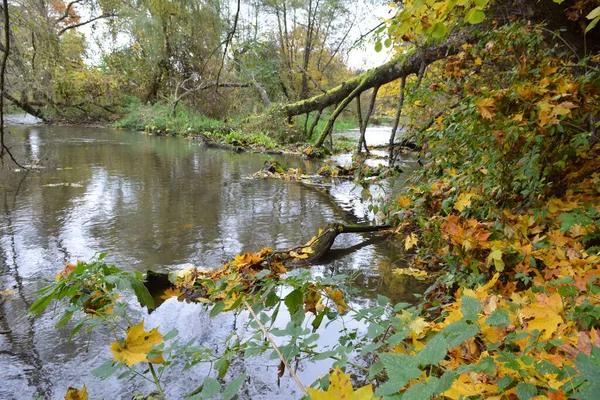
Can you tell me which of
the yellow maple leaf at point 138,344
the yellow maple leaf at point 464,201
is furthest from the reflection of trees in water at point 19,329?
the yellow maple leaf at point 464,201

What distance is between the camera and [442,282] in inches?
84.9

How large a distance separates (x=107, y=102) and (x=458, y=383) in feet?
72.1

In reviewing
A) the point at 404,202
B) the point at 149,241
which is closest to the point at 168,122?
the point at 149,241

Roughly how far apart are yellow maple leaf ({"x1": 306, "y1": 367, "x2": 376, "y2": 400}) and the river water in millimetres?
903

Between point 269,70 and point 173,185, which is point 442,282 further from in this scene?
point 269,70

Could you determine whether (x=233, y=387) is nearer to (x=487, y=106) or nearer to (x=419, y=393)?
(x=419, y=393)

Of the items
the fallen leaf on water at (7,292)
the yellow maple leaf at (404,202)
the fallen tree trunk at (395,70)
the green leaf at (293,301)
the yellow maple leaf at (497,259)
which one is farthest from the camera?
the fallen tree trunk at (395,70)

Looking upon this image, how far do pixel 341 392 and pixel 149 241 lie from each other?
2.90 m

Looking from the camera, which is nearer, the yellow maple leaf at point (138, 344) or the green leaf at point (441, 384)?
the green leaf at point (441, 384)

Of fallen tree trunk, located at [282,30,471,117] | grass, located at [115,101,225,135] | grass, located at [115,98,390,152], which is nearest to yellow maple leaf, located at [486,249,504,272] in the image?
fallen tree trunk, located at [282,30,471,117]

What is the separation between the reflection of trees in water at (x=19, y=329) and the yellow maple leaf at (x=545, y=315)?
1.84 metres

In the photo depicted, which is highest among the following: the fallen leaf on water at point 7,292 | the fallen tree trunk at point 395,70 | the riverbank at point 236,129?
the fallen tree trunk at point 395,70

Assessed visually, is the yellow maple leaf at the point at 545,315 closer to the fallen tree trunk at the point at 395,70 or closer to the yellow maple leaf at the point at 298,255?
the yellow maple leaf at the point at 298,255

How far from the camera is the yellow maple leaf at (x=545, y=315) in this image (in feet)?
3.64
